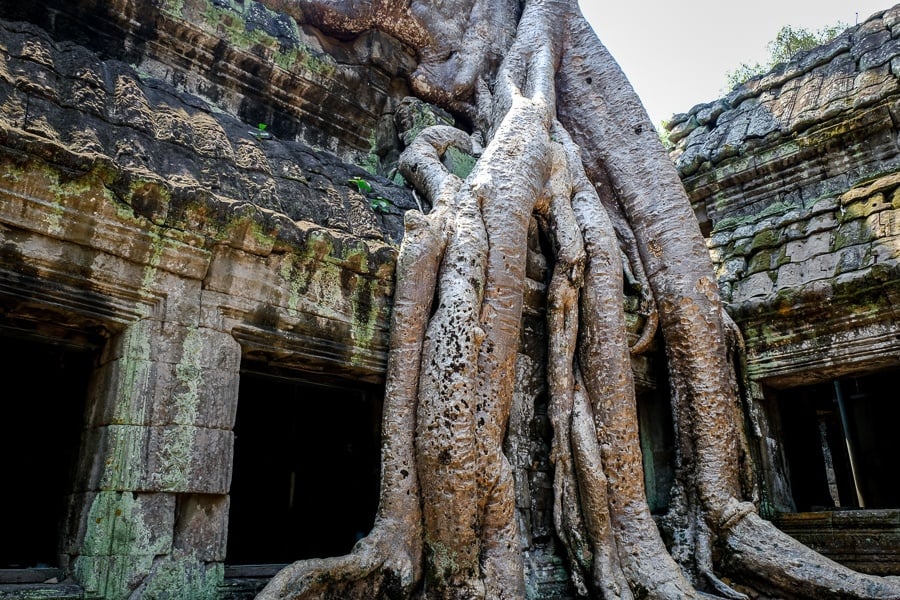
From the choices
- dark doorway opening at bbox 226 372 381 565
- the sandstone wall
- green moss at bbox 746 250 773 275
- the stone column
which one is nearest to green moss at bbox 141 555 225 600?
the stone column

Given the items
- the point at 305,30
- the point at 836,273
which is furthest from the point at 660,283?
the point at 305,30

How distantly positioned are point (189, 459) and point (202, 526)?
252 millimetres

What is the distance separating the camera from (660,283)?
4.77 meters

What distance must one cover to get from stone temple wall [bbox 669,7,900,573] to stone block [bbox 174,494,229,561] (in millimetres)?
3366

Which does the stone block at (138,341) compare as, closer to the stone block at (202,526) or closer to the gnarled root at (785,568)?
the stone block at (202,526)

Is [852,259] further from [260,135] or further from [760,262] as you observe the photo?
[260,135]

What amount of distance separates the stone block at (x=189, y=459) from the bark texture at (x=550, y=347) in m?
0.46

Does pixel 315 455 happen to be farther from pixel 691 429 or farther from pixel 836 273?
pixel 836 273

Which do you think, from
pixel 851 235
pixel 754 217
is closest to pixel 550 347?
pixel 851 235

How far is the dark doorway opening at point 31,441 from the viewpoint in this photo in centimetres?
411

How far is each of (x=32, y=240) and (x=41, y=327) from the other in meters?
0.40

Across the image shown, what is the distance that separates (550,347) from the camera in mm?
4016

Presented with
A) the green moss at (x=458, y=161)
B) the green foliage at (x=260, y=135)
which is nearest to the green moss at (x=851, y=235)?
the green moss at (x=458, y=161)

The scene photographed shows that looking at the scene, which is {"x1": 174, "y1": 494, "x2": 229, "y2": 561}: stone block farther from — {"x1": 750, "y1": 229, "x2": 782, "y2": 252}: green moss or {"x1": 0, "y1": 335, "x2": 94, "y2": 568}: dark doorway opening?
{"x1": 750, "y1": 229, "x2": 782, "y2": 252}: green moss
